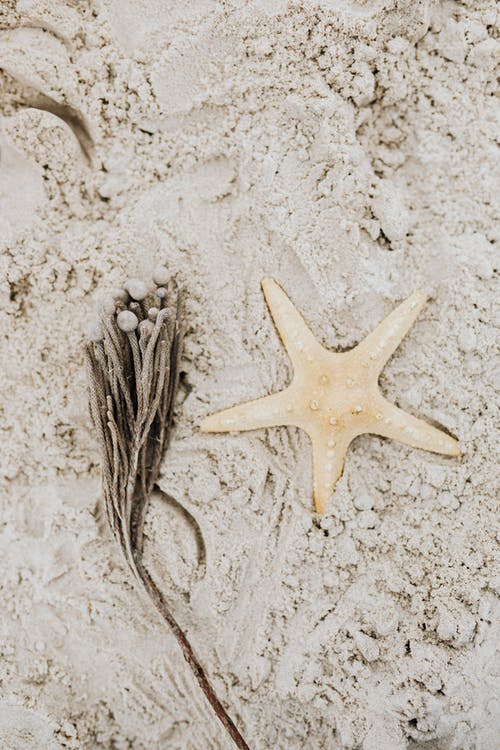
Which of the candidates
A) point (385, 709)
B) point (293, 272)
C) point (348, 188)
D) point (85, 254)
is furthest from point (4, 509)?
point (348, 188)

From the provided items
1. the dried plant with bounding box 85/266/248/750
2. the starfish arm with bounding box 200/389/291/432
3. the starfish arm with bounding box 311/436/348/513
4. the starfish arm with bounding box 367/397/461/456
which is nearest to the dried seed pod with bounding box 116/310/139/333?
the dried plant with bounding box 85/266/248/750

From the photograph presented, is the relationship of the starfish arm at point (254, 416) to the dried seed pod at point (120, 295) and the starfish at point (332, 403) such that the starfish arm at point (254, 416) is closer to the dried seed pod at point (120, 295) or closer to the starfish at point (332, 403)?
the starfish at point (332, 403)

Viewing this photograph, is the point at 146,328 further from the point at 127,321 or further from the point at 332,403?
the point at 332,403

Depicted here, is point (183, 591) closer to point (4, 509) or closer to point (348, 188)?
point (4, 509)

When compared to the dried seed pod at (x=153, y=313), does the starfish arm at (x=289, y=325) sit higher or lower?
lower

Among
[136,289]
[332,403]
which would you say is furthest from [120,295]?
[332,403]

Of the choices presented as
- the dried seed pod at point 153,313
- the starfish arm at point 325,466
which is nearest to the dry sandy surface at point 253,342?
the starfish arm at point 325,466

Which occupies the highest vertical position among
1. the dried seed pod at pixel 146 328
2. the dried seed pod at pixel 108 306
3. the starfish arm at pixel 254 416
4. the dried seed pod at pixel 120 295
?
the dried seed pod at pixel 120 295

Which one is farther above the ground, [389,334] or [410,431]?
[389,334]
